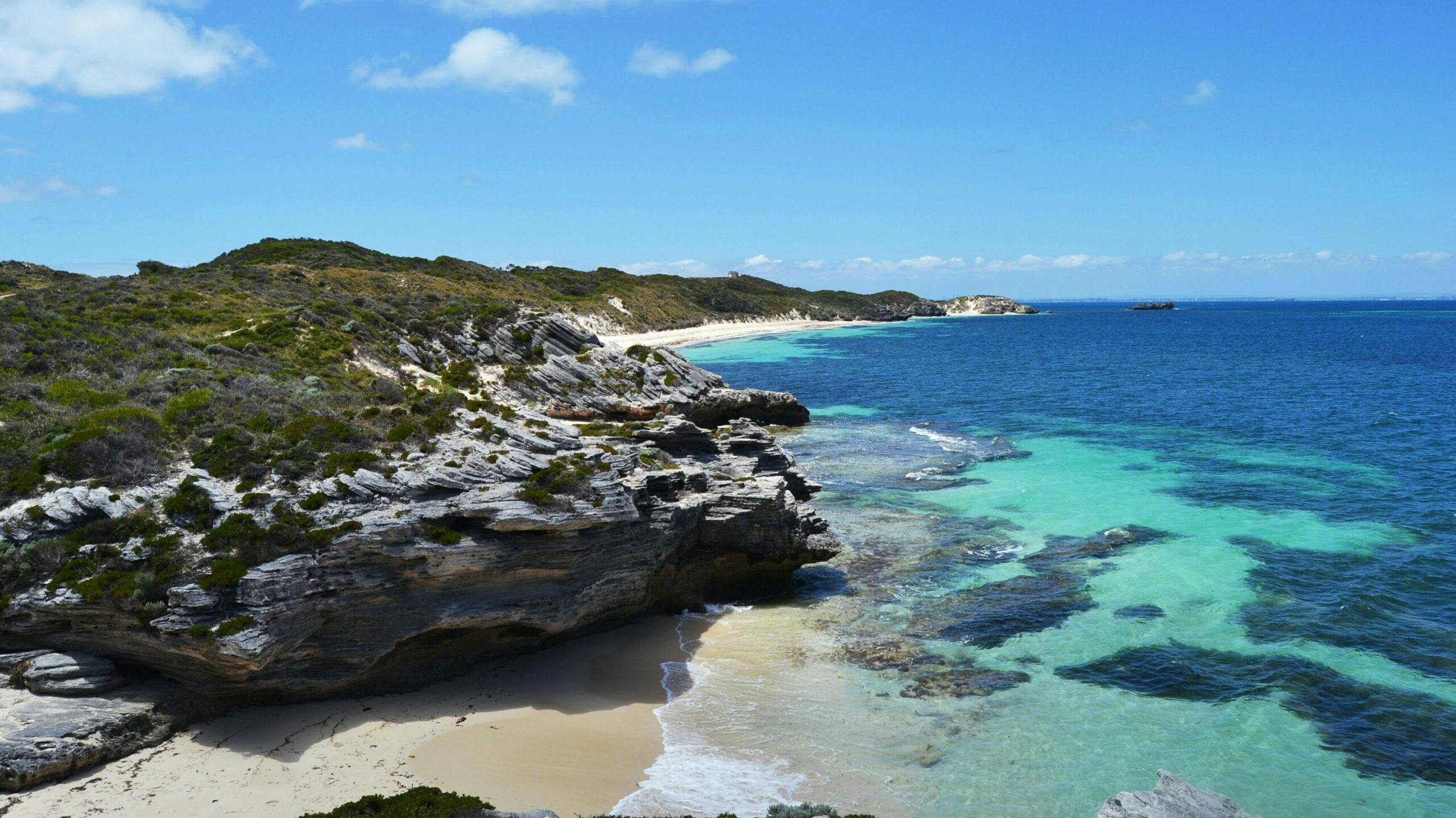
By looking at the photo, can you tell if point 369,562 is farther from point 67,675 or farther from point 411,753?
point 67,675

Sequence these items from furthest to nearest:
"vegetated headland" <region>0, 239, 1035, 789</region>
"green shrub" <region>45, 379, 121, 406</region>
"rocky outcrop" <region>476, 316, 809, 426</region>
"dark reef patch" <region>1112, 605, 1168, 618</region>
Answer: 1. "rocky outcrop" <region>476, 316, 809, 426</region>
2. "dark reef patch" <region>1112, 605, 1168, 618</region>
3. "green shrub" <region>45, 379, 121, 406</region>
4. "vegetated headland" <region>0, 239, 1035, 789</region>

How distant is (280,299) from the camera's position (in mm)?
51969

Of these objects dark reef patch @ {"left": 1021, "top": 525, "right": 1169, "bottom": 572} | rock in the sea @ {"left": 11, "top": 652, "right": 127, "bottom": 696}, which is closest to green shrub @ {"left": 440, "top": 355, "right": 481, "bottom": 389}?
rock in the sea @ {"left": 11, "top": 652, "right": 127, "bottom": 696}

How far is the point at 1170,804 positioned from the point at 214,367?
101 feet

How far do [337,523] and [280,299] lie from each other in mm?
39198

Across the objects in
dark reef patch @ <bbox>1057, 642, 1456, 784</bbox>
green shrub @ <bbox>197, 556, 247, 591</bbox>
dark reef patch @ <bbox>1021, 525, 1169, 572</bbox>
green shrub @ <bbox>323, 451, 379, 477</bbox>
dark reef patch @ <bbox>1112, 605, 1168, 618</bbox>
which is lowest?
dark reef patch @ <bbox>1057, 642, 1456, 784</bbox>

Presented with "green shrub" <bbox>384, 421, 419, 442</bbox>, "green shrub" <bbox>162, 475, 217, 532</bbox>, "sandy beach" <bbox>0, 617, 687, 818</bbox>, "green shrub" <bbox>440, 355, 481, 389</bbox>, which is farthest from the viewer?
"green shrub" <bbox>440, 355, 481, 389</bbox>

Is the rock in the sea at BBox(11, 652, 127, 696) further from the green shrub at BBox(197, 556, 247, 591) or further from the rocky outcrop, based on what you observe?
the rocky outcrop

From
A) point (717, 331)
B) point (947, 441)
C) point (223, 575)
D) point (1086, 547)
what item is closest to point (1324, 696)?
point (1086, 547)

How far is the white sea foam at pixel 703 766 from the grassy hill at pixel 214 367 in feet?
30.8

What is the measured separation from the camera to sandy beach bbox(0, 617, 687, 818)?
1488cm

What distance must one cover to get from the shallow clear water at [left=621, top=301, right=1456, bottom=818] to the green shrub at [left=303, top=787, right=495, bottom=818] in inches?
145

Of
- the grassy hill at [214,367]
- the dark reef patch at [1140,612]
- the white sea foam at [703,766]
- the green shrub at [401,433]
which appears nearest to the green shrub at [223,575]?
the grassy hill at [214,367]

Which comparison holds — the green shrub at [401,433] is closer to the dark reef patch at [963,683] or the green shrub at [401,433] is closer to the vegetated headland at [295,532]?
the vegetated headland at [295,532]
